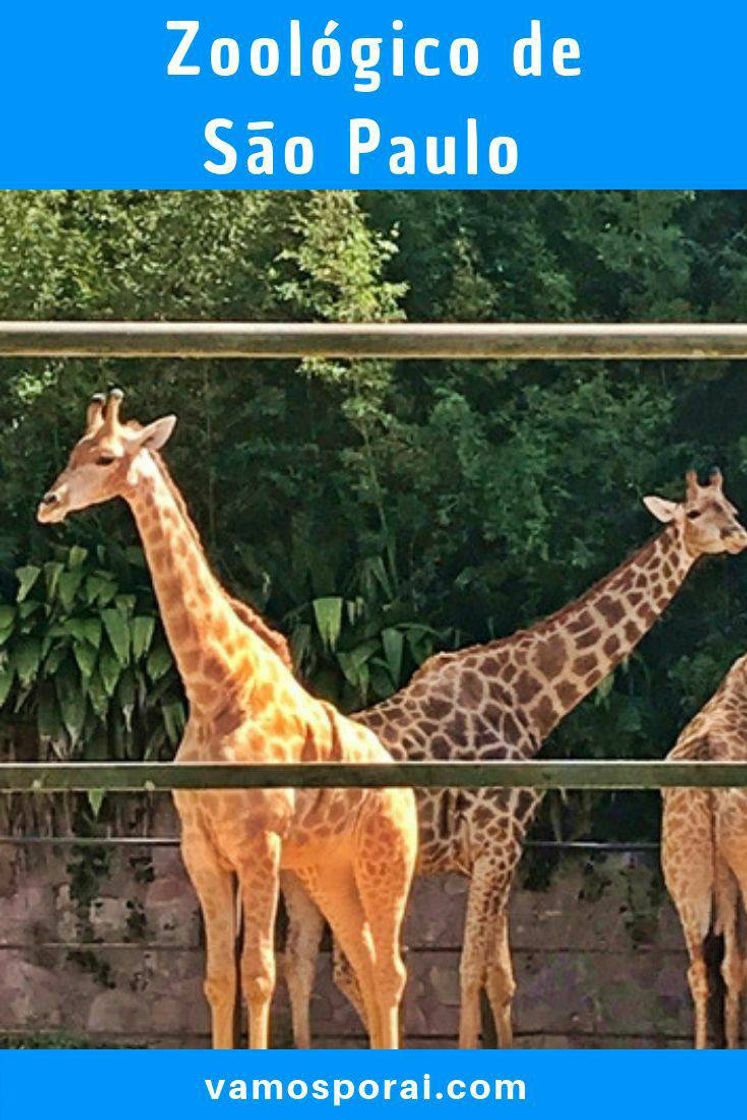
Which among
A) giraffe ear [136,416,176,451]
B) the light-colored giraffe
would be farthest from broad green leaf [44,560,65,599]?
the light-colored giraffe

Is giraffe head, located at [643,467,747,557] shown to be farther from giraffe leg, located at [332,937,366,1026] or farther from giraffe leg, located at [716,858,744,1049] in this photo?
giraffe leg, located at [332,937,366,1026]

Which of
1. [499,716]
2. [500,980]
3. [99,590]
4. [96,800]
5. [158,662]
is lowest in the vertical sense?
[500,980]

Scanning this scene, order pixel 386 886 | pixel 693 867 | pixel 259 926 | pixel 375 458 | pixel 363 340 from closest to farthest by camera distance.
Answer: pixel 363 340 → pixel 259 926 → pixel 386 886 → pixel 693 867 → pixel 375 458

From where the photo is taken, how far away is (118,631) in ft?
12.0

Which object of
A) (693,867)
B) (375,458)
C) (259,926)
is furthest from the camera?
(375,458)

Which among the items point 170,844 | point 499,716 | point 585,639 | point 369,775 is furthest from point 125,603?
point 369,775

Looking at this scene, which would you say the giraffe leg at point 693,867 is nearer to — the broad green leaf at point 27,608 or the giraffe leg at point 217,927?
the giraffe leg at point 217,927

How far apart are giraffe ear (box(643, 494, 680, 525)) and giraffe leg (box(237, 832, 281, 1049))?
833 millimetres

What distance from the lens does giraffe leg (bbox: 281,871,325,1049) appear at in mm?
3398

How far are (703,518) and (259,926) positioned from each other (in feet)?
3.29

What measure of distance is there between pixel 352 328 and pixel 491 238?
2706 millimetres

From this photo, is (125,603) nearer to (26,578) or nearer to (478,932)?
(26,578)
